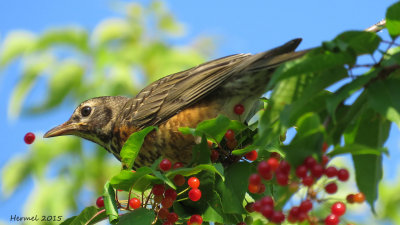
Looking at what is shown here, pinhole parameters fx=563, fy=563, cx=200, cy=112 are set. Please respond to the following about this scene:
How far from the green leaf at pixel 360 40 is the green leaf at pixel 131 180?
102 centimetres

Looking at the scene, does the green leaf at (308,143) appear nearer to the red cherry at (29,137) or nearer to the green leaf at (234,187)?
the green leaf at (234,187)

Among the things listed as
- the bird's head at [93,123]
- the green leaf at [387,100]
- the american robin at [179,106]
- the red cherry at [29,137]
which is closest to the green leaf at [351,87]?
the green leaf at [387,100]

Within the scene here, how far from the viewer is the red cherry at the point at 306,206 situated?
181 centimetres

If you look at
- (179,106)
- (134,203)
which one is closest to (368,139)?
(134,203)

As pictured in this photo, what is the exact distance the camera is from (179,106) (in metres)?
3.77

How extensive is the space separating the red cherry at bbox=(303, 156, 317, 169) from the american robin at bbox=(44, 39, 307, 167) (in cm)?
79

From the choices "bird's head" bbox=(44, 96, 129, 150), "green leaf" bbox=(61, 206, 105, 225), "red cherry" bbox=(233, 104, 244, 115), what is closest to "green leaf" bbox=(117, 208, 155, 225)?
"green leaf" bbox=(61, 206, 105, 225)

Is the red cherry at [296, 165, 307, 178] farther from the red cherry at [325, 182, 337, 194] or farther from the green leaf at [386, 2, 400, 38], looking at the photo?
the green leaf at [386, 2, 400, 38]

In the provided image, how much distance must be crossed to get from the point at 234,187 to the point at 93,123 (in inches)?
86.4

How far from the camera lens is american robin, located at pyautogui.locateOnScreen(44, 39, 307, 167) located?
313 centimetres

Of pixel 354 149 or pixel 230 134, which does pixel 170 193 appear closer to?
pixel 230 134

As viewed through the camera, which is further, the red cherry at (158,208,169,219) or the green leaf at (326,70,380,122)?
the red cherry at (158,208,169,219)

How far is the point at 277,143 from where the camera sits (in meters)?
2.66

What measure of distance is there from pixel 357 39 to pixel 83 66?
6.81 meters
